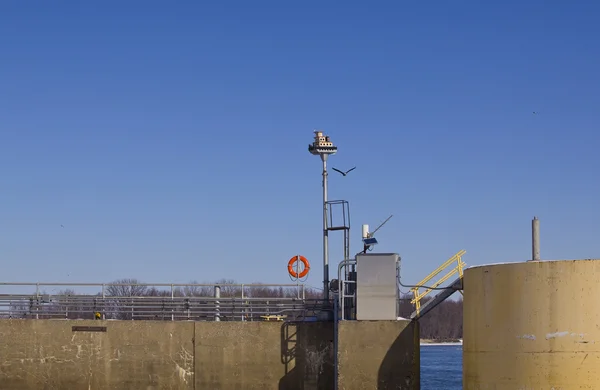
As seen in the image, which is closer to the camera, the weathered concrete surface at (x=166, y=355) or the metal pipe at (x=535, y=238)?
the metal pipe at (x=535, y=238)

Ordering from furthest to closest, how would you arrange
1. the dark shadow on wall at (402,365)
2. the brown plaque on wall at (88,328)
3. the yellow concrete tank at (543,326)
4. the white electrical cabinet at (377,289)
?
the brown plaque on wall at (88,328) < the white electrical cabinet at (377,289) < the dark shadow on wall at (402,365) < the yellow concrete tank at (543,326)

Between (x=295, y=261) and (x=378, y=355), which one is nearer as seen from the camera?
(x=378, y=355)

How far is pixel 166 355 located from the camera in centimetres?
2591

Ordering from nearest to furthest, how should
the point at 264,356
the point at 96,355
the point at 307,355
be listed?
the point at 307,355 → the point at 264,356 → the point at 96,355

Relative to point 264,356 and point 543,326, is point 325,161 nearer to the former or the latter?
point 264,356

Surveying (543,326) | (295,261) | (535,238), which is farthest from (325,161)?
(543,326)

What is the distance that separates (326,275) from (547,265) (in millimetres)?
8882

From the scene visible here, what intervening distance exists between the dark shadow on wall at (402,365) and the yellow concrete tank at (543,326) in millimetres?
3711

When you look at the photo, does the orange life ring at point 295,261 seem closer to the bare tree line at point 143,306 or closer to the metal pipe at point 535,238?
the bare tree line at point 143,306

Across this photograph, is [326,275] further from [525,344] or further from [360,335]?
[525,344]

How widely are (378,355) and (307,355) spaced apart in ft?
7.70

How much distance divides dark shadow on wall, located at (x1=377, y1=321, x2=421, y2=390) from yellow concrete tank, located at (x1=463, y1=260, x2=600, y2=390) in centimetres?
371

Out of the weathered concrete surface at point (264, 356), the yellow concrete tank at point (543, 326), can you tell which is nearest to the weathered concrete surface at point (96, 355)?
the weathered concrete surface at point (264, 356)

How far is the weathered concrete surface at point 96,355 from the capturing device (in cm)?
2588
